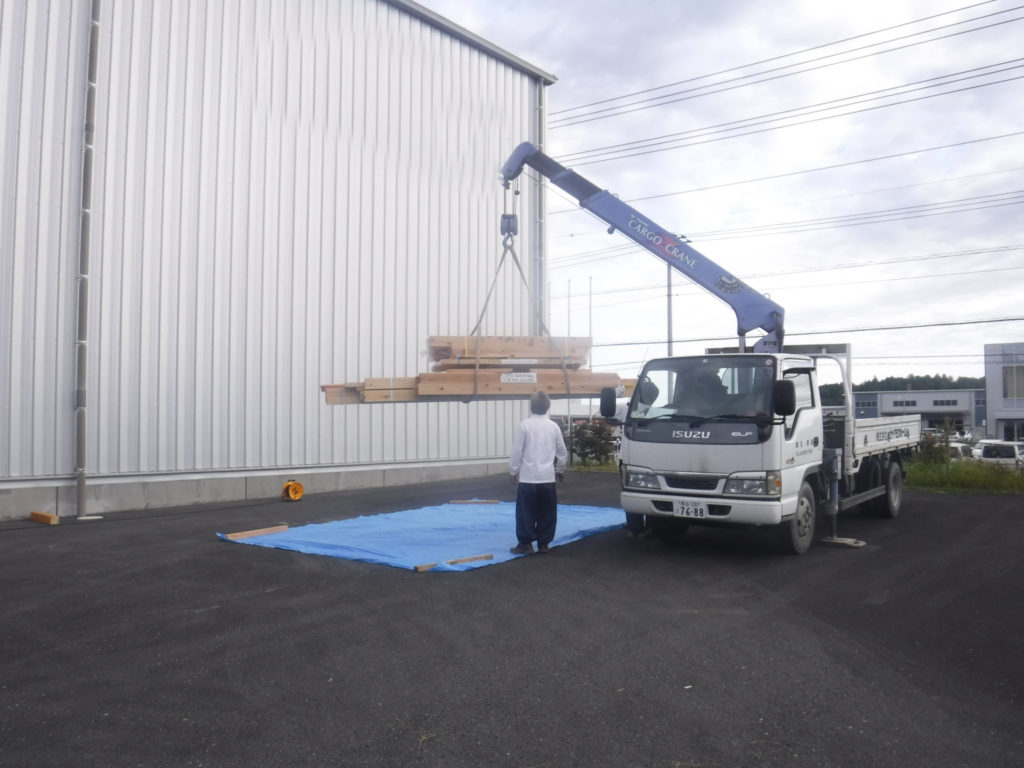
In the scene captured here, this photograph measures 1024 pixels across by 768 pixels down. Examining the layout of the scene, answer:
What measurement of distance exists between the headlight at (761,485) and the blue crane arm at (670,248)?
276 cm

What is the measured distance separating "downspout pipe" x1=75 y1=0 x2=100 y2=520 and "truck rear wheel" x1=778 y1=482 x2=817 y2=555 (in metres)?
10.7

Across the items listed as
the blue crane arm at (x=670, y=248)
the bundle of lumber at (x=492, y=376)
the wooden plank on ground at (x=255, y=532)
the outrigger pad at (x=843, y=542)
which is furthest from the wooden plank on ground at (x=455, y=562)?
the blue crane arm at (x=670, y=248)

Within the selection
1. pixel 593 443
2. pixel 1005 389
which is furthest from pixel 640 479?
pixel 1005 389

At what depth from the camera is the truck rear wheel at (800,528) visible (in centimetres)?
909

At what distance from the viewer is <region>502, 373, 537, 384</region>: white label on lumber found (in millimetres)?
10195

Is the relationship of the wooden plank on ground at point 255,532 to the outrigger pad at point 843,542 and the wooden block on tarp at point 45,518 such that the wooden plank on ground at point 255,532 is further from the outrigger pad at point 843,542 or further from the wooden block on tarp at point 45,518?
the outrigger pad at point 843,542

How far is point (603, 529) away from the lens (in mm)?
11109

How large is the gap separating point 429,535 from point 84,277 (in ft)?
24.7

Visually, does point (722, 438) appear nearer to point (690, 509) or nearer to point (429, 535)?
point (690, 509)

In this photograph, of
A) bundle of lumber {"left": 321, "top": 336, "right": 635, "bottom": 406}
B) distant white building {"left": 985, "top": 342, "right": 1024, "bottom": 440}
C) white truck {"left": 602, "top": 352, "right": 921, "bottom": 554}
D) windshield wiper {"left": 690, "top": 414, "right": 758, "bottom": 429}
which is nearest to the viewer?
white truck {"left": 602, "top": 352, "right": 921, "bottom": 554}

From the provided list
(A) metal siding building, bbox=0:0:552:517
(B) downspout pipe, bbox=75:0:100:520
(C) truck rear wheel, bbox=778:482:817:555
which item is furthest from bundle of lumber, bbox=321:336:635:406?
(A) metal siding building, bbox=0:0:552:517

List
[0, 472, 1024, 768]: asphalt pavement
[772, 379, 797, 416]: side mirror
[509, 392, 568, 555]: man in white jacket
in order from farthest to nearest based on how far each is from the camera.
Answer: [509, 392, 568, 555]: man in white jacket → [772, 379, 797, 416]: side mirror → [0, 472, 1024, 768]: asphalt pavement

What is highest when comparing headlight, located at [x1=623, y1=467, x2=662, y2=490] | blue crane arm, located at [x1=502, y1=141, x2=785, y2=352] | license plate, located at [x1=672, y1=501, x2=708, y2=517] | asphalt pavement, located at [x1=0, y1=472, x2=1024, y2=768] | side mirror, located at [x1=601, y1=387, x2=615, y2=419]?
blue crane arm, located at [x1=502, y1=141, x2=785, y2=352]

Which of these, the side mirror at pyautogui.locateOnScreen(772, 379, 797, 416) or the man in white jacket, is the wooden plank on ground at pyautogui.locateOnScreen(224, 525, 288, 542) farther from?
the side mirror at pyautogui.locateOnScreen(772, 379, 797, 416)
